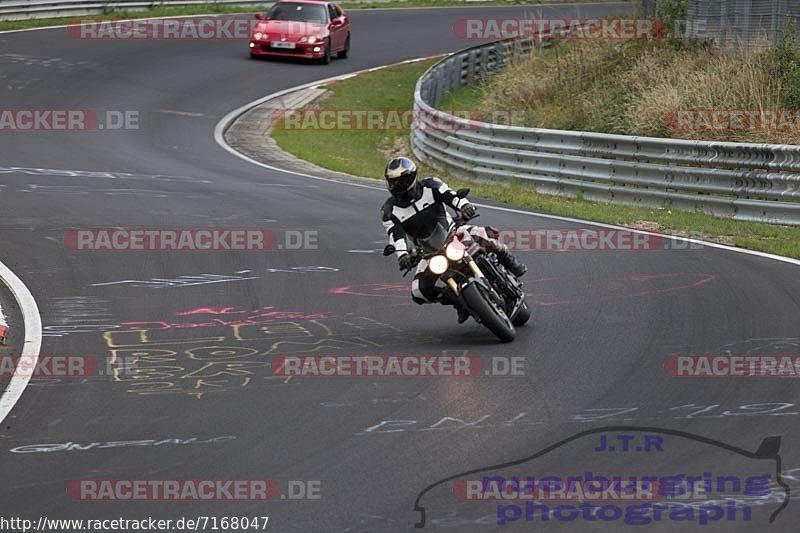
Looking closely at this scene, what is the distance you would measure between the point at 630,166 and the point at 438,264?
367 inches

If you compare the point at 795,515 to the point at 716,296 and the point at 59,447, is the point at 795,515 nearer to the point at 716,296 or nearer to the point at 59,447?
the point at 59,447

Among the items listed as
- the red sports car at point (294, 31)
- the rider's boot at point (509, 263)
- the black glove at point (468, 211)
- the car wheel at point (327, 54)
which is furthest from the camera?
the car wheel at point (327, 54)

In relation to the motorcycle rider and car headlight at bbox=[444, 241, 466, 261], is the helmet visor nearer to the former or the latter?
the motorcycle rider

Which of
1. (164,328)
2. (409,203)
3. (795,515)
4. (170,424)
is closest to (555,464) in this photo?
(795,515)

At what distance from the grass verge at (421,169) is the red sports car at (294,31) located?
185cm

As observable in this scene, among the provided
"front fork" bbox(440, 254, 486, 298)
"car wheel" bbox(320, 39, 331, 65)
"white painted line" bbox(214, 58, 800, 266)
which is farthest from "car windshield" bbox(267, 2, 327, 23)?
"front fork" bbox(440, 254, 486, 298)

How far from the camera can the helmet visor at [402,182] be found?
10106 millimetres

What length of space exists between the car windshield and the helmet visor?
81.0 feet

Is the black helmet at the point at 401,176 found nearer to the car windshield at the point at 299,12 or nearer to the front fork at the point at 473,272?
the front fork at the point at 473,272

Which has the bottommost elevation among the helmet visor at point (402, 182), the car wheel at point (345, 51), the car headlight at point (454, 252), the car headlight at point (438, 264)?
the car wheel at point (345, 51)

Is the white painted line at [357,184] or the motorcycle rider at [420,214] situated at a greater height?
the motorcycle rider at [420,214]

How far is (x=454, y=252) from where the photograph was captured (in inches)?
393

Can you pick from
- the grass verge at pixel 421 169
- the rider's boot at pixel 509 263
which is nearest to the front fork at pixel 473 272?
the rider's boot at pixel 509 263

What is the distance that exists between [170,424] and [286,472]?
134 centimetres
